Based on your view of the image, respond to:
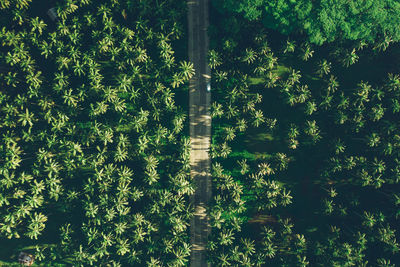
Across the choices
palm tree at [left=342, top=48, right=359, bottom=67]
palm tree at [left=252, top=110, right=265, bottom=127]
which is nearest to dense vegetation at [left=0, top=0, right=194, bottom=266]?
palm tree at [left=252, top=110, right=265, bottom=127]

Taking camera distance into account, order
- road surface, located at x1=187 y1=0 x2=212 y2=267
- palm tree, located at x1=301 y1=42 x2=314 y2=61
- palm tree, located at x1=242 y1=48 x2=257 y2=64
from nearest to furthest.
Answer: palm tree, located at x1=242 y1=48 x2=257 y2=64 → palm tree, located at x1=301 y1=42 x2=314 y2=61 → road surface, located at x1=187 y1=0 x2=212 y2=267

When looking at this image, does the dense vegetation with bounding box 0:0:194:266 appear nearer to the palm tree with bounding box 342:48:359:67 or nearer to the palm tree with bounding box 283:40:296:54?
the palm tree with bounding box 283:40:296:54

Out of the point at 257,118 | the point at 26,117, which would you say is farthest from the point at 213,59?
the point at 26,117

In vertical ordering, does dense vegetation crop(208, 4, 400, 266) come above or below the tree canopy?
below

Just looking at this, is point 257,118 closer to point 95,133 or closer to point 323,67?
point 323,67

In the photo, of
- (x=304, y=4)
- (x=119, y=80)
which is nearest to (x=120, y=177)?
(x=119, y=80)

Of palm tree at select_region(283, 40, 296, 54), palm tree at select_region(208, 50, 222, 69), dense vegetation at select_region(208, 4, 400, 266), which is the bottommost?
dense vegetation at select_region(208, 4, 400, 266)
